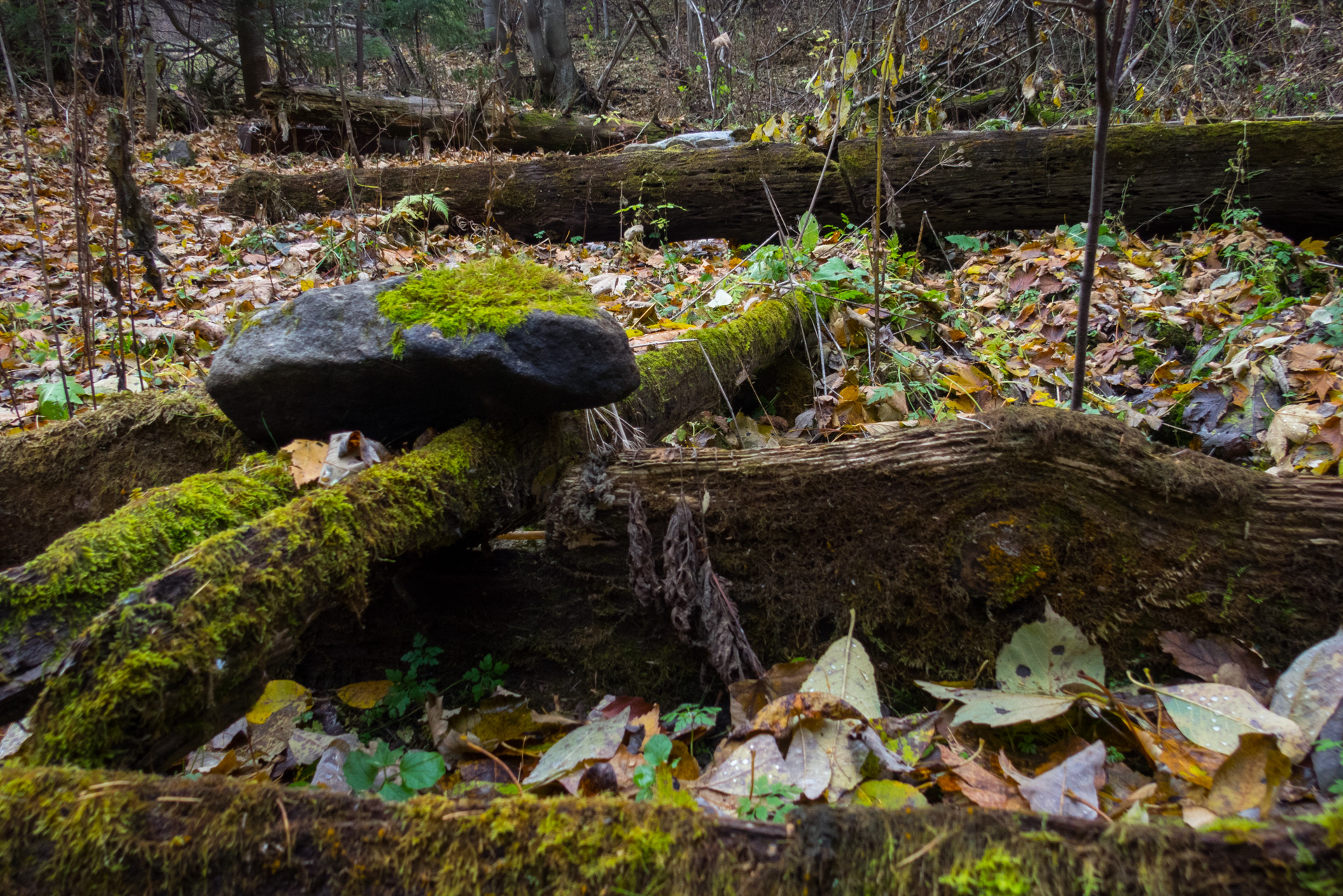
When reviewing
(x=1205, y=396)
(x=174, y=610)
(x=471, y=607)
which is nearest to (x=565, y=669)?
(x=471, y=607)

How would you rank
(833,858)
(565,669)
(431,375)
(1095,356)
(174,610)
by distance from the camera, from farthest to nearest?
(1095,356)
(565,669)
(431,375)
(174,610)
(833,858)

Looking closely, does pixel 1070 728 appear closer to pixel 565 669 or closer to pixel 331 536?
pixel 565 669

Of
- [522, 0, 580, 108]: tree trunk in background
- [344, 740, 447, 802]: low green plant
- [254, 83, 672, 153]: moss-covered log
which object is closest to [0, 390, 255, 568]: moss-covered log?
[344, 740, 447, 802]: low green plant

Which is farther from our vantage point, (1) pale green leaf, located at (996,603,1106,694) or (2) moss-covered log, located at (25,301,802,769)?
(1) pale green leaf, located at (996,603,1106,694)

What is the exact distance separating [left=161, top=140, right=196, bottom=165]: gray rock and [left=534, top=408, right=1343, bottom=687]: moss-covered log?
9772 millimetres

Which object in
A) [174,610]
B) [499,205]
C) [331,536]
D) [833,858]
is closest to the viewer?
[833,858]

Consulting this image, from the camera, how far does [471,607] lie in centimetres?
215

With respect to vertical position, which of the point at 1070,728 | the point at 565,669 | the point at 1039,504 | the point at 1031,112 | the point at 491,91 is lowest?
the point at 565,669

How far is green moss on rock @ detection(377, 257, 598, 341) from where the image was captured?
1830mm

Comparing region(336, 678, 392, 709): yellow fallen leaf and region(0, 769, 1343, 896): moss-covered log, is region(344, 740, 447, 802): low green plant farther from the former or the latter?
region(336, 678, 392, 709): yellow fallen leaf

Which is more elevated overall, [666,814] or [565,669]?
[666,814]

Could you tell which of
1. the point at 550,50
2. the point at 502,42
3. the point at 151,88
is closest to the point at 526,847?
the point at 151,88

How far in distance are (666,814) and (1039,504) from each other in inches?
49.3

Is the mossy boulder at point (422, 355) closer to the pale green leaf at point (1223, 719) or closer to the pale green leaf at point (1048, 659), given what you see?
the pale green leaf at point (1048, 659)
